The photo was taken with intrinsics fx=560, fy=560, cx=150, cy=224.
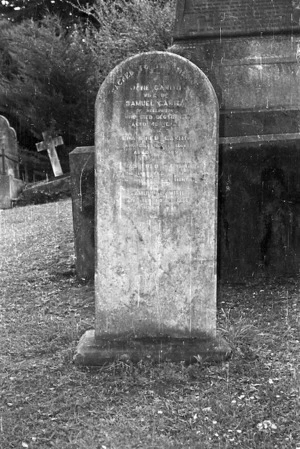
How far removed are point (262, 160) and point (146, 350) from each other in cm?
228

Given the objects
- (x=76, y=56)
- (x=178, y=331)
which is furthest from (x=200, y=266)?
(x=76, y=56)

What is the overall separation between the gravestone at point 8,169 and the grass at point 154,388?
8.27 m

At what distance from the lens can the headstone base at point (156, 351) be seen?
3822mm

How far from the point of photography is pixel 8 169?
549 inches

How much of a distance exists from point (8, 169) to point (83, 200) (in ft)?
29.4

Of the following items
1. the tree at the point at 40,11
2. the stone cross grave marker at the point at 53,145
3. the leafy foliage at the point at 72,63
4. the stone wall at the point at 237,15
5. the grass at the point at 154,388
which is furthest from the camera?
the tree at the point at 40,11

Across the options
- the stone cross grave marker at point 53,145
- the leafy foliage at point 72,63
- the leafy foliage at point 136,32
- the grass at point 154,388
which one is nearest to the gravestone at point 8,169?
the stone cross grave marker at point 53,145

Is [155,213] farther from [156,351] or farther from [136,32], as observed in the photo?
[136,32]

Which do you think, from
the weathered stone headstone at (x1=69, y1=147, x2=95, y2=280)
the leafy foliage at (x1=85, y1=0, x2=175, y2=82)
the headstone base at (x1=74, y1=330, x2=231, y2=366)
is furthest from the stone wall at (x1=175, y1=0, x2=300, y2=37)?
the leafy foliage at (x1=85, y1=0, x2=175, y2=82)

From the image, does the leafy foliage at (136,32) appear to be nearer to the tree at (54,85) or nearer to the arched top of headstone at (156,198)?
the tree at (54,85)

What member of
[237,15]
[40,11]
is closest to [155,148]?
[237,15]

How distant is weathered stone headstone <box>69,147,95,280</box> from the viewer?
549cm

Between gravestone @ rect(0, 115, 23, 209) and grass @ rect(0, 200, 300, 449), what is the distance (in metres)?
8.27

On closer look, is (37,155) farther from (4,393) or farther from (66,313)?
(4,393)
